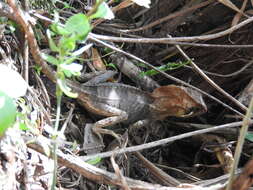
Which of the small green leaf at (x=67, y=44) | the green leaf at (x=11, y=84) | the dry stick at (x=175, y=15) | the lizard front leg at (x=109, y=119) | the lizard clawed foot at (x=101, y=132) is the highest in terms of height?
the dry stick at (x=175, y=15)

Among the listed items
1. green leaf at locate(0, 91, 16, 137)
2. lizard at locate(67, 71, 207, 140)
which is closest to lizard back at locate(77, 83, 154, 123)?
lizard at locate(67, 71, 207, 140)

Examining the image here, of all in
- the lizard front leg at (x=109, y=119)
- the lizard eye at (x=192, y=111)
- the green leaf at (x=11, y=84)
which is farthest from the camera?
the lizard eye at (x=192, y=111)

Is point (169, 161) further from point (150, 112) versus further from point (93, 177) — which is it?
point (93, 177)

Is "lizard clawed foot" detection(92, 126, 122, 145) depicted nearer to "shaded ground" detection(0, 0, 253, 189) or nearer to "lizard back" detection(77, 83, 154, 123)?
"shaded ground" detection(0, 0, 253, 189)

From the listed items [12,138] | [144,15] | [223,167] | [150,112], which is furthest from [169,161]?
[12,138]

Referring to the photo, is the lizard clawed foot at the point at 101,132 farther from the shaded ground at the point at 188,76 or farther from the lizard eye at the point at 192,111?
the lizard eye at the point at 192,111

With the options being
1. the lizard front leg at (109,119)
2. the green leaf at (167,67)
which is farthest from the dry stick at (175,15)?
the lizard front leg at (109,119)
